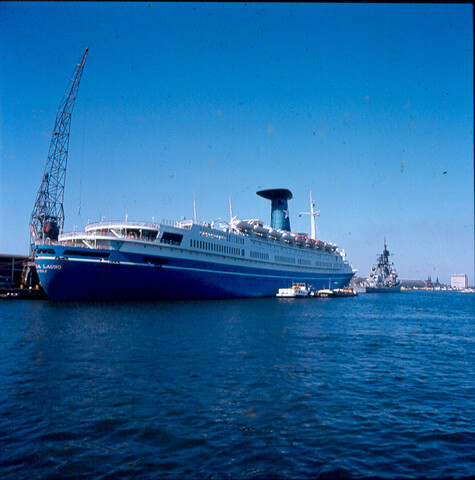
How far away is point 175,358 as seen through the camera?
1628cm

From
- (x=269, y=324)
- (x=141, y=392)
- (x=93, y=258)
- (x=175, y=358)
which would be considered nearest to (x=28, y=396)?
(x=141, y=392)

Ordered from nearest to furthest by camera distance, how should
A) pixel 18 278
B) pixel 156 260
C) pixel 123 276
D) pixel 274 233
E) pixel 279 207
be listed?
pixel 123 276, pixel 156 260, pixel 18 278, pixel 274 233, pixel 279 207

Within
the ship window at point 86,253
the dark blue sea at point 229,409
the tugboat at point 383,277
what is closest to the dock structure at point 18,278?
the ship window at point 86,253

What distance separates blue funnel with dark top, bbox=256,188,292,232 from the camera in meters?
83.9

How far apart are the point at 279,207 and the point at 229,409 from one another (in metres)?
76.3

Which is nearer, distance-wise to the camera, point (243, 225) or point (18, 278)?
point (243, 225)

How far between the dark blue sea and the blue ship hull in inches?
800

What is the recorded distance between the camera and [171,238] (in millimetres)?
48125

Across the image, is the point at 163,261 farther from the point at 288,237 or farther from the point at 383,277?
the point at 383,277

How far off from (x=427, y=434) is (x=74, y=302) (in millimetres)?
38928

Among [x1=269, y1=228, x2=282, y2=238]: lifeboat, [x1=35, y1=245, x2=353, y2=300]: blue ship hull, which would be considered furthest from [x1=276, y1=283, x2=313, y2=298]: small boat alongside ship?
[x1=35, y1=245, x2=353, y2=300]: blue ship hull

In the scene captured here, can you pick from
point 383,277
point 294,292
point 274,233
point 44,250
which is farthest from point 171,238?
point 383,277

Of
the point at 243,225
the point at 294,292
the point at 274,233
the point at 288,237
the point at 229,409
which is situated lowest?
the point at 294,292

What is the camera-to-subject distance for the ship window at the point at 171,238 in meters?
47.2
